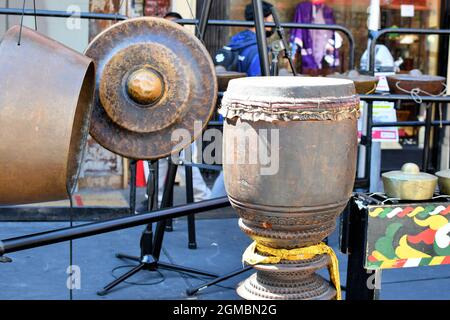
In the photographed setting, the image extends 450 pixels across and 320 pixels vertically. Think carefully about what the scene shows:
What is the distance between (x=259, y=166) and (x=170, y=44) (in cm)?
109

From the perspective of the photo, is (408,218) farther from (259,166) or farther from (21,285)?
(21,285)

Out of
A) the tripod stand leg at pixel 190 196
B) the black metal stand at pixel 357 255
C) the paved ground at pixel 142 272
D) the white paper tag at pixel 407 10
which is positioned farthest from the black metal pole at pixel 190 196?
the white paper tag at pixel 407 10

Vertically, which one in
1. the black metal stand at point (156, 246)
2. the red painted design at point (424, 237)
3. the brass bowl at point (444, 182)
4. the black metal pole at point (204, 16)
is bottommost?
the black metal stand at point (156, 246)

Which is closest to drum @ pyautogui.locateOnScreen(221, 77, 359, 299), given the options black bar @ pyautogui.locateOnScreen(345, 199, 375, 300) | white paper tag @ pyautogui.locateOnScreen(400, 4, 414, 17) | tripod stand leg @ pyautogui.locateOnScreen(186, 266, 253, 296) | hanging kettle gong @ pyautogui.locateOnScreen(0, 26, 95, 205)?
black bar @ pyautogui.locateOnScreen(345, 199, 375, 300)

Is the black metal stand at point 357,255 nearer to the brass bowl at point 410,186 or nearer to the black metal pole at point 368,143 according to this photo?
the brass bowl at point 410,186

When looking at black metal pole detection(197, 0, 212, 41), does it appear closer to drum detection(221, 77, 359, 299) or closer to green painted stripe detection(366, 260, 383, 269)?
drum detection(221, 77, 359, 299)

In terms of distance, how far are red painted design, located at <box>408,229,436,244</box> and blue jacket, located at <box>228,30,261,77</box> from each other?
260 centimetres

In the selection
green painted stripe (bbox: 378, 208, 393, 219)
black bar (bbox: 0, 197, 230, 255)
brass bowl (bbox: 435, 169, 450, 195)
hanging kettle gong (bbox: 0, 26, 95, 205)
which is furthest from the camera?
brass bowl (bbox: 435, 169, 450, 195)

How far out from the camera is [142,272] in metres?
4.46

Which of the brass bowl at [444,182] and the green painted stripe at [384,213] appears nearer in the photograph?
the green painted stripe at [384,213]

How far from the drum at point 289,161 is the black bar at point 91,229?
0.47 meters

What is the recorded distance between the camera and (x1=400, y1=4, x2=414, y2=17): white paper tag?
788cm

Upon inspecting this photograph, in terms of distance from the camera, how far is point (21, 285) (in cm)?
420

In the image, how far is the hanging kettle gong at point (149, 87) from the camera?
3.42 metres
